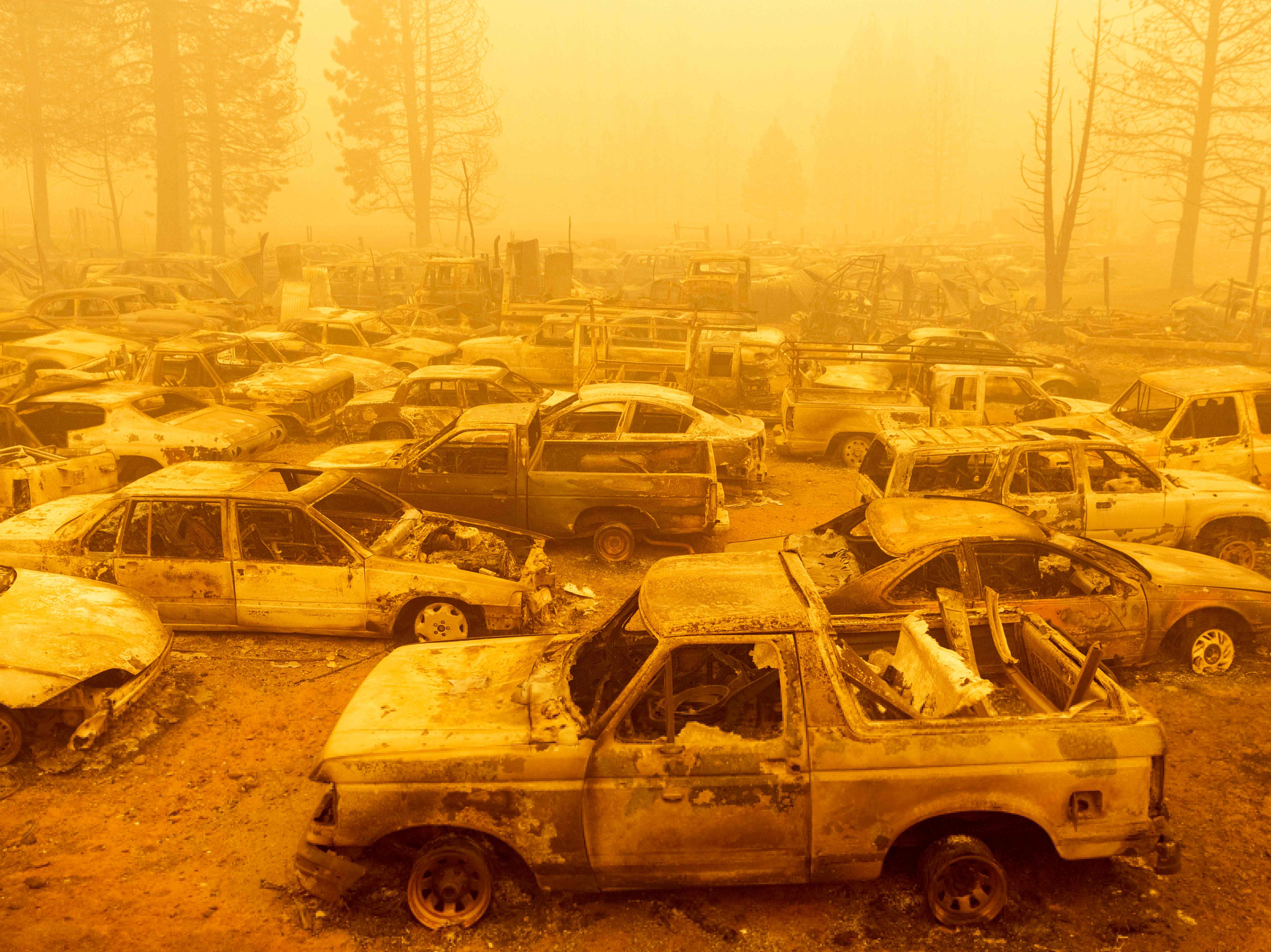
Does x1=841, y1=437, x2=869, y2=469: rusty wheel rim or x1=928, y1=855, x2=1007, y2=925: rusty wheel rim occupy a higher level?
x1=841, y1=437, x2=869, y2=469: rusty wheel rim

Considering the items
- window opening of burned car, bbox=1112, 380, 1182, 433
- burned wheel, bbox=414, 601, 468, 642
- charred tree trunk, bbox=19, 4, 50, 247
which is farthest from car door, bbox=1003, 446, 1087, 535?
charred tree trunk, bbox=19, 4, 50, 247

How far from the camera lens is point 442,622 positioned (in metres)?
7.78

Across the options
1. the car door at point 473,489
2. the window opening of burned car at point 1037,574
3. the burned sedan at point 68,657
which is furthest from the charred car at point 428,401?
the window opening of burned car at point 1037,574

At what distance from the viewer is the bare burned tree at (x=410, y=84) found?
4600 centimetres

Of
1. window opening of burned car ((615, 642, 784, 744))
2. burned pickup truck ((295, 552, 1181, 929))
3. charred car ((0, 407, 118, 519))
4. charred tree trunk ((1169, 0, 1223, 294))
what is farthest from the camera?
charred tree trunk ((1169, 0, 1223, 294))

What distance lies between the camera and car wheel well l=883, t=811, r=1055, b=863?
4645 mm

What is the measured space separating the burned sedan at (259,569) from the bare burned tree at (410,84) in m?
39.6

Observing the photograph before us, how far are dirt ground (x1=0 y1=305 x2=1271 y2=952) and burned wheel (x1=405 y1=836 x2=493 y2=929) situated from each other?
87 mm

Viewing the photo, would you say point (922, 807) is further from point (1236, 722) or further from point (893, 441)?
point (893, 441)

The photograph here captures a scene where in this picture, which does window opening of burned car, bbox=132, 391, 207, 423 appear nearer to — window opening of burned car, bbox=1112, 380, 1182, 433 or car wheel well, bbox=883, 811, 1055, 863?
car wheel well, bbox=883, 811, 1055, 863

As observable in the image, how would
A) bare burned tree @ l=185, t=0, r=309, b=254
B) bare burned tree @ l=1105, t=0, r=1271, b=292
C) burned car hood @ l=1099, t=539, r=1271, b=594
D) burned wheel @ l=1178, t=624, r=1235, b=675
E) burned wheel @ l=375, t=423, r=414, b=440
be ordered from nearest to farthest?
burned car hood @ l=1099, t=539, r=1271, b=594 → burned wheel @ l=1178, t=624, r=1235, b=675 → burned wheel @ l=375, t=423, r=414, b=440 → bare burned tree @ l=1105, t=0, r=1271, b=292 → bare burned tree @ l=185, t=0, r=309, b=254

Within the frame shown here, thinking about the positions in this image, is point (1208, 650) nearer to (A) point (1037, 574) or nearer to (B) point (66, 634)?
(A) point (1037, 574)

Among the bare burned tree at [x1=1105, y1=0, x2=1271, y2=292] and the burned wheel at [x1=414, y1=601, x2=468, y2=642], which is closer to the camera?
the burned wheel at [x1=414, y1=601, x2=468, y2=642]

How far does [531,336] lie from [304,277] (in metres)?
12.5
